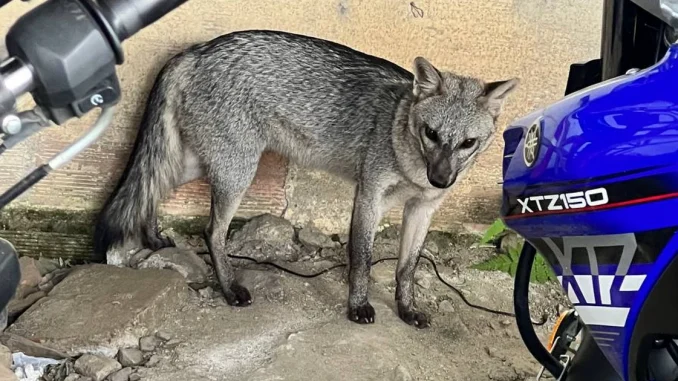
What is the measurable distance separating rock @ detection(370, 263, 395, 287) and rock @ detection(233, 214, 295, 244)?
1.38 ft

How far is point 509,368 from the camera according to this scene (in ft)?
9.19

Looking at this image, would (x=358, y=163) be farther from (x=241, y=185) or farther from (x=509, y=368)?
(x=509, y=368)

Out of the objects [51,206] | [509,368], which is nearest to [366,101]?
[509,368]

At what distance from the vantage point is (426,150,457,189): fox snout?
2.73m

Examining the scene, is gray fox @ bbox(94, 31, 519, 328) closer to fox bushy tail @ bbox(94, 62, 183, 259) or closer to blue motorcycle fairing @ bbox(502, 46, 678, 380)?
fox bushy tail @ bbox(94, 62, 183, 259)

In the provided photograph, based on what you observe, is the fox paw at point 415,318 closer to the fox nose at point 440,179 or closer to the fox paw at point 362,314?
the fox paw at point 362,314

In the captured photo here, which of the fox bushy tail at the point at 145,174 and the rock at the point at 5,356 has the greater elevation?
the fox bushy tail at the point at 145,174

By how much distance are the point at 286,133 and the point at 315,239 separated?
0.59m

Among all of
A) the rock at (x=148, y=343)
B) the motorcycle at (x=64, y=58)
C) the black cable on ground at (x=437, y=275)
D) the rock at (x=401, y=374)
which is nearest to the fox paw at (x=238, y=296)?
the black cable on ground at (x=437, y=275)

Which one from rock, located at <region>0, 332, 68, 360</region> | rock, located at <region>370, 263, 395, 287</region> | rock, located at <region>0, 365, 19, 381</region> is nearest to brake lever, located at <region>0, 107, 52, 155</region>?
rock, located at <region>0, 365, 19, 381</region>

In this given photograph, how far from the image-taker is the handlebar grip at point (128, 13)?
2.91 feet

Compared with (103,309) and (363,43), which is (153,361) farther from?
(363,43)

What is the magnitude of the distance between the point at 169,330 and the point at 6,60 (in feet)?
6.87

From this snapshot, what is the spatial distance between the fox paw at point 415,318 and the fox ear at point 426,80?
88cm
